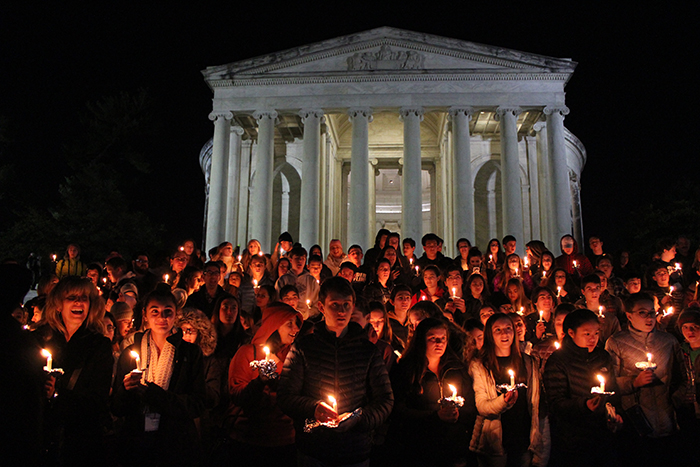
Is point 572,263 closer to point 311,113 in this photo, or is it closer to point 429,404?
point 429,404

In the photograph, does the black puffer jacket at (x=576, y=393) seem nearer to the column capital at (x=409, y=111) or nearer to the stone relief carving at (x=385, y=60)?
the column capital at (x=409, y=111)

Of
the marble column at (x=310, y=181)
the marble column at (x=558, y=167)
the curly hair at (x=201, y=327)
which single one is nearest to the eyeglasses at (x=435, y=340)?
the curly hair at (x=201, y=327)

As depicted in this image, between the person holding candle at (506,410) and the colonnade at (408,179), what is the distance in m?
24.5

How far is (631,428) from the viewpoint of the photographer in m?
7.11

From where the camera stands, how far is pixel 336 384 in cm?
511

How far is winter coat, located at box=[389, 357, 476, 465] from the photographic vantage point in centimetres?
599

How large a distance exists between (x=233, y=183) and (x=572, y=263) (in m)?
25.3

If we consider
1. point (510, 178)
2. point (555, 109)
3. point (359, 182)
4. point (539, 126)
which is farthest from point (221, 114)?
point (555, 109)

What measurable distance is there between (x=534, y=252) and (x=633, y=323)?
31.7 feet

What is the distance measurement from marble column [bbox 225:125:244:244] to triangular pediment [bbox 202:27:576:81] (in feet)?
14.9

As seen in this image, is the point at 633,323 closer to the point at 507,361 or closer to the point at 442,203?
the point at 507,361

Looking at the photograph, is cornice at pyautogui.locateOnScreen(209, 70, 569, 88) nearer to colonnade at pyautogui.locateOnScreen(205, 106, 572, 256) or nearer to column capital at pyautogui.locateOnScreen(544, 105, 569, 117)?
column capital at pyautogui.locateOnScreen(544, 105, 569, 117)

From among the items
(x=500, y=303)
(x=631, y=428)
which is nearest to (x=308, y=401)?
(x=631, y=428)

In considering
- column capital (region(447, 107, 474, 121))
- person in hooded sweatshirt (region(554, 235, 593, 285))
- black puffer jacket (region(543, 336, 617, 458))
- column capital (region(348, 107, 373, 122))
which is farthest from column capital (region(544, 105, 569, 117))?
black puffer jacket (region(543, 336, 617, 458))
